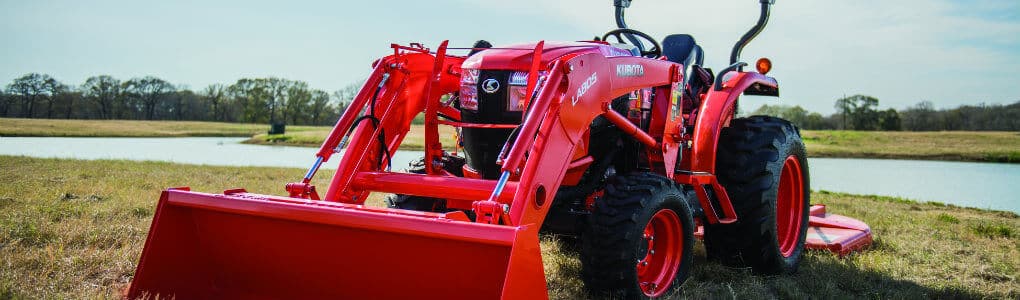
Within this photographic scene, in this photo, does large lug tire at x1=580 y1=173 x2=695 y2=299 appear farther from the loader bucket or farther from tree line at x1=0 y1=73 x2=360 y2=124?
tree line at x1=0 y1=73 x2=360 y2=124

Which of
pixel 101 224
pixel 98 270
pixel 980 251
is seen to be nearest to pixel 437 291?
pixel 98 270

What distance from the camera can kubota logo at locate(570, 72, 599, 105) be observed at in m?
3.76

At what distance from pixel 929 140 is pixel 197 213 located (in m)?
27.8

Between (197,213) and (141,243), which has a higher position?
(197,213)

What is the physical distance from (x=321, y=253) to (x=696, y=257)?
304cm

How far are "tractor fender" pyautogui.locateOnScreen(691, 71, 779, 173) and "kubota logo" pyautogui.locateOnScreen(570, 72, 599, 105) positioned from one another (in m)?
1.23

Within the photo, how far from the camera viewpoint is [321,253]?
364 centimetres

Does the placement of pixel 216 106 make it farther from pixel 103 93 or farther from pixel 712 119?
pixel 712 119

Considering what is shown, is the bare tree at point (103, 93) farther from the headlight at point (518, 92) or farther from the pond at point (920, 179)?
the headlight at point (518, 92)

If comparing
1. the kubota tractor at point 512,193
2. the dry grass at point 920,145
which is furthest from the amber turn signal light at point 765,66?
the dry grass at point 920,145

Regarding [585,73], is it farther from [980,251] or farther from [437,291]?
[980,251]

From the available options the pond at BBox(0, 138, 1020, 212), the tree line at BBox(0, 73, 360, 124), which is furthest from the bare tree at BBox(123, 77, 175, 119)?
the pond at BBox(0, 138, 1020, 212)

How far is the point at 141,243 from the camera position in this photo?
17.1 ft

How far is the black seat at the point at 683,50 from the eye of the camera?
18.7 ft
